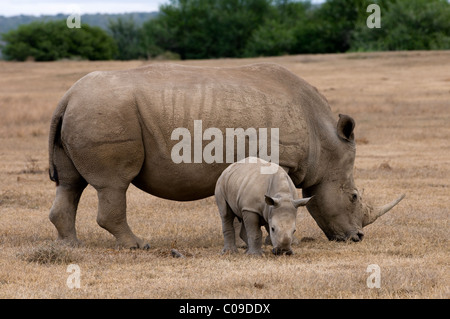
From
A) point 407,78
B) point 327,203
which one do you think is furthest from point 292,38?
point 327,203

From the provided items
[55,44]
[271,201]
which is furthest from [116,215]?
[55,44]

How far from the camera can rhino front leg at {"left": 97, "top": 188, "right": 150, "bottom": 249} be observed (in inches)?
361

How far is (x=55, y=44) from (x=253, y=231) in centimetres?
5308

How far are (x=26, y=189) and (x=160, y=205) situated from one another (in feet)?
8.44

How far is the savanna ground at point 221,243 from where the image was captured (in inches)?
279

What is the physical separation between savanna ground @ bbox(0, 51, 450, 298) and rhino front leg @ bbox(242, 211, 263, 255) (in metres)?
0.29

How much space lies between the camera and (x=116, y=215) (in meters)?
9.21

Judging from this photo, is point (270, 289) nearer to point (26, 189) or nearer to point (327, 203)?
point (327, 203)

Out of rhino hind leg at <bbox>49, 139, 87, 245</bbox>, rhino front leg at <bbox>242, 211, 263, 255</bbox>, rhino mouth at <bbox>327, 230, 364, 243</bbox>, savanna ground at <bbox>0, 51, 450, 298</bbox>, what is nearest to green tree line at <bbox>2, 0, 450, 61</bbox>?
savanna ground at <bbox>0, 51, 450, 298</bbox>

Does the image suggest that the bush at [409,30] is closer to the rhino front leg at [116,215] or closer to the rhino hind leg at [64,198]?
the rhino hind leg at [64,198]

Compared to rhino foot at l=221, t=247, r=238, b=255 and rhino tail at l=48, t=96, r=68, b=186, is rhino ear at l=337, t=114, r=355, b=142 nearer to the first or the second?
rhino foot at l=221, t=247, r=238, b=255

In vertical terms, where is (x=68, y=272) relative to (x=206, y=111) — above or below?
below

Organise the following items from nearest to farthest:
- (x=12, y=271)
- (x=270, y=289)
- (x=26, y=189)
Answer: (x=270, y=289) → (x=12, y=271) → (x=26, y=189)

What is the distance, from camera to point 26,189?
13781 mm
